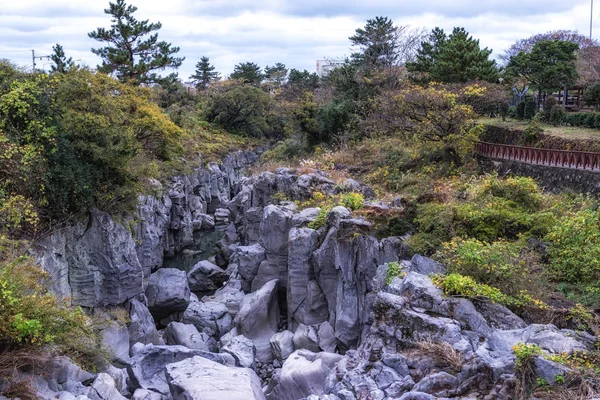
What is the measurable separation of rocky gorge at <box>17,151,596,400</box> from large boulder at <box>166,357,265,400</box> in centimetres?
4

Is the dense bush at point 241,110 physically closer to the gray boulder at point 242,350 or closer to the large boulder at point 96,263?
the large boulder at point 96,263

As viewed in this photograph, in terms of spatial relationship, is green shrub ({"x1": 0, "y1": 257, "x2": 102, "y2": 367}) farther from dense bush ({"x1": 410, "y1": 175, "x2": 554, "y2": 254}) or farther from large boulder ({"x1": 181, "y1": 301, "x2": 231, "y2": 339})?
dense bush ({"x1": 410, "y1": 175, "x2": 554, "y2": 254})

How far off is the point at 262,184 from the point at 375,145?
729cm

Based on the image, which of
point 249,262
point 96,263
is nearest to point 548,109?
point 249,262

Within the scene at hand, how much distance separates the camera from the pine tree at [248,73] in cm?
6594

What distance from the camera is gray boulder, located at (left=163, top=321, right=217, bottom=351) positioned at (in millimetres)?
17172

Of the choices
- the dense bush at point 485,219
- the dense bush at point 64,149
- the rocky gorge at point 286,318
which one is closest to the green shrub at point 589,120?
the dense bush at point 485,219

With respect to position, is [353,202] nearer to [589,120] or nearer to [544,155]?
[544,155]

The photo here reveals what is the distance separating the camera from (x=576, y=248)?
1216cm

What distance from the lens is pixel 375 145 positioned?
29.3m

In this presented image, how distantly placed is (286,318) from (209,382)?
7115mm

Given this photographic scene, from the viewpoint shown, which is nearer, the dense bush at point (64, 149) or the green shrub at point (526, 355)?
the green shrub at point (526, 355)

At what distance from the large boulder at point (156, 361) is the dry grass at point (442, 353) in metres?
6.77

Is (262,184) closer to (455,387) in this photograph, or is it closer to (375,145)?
(375,145)
